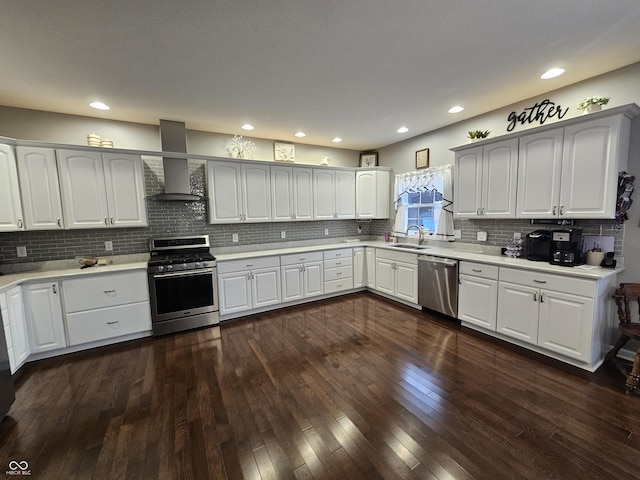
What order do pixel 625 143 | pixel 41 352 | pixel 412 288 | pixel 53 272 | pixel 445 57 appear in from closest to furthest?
1. pixel 445 57
2. pixel 625 143
3. pixel 41 352
4. pixel 53 272
5. pixel 412 288

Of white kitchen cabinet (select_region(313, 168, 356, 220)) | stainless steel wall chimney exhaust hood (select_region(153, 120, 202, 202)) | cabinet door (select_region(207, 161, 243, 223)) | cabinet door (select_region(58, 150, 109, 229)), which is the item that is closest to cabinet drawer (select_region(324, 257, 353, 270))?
white kitchen cabinet (select_region(313, 168, 356, 220))

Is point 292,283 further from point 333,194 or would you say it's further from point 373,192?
point 373,192

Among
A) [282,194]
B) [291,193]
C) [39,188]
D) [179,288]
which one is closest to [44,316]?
[179,288]

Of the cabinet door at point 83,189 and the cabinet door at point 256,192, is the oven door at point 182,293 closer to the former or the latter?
the cabinet door at point 83,189

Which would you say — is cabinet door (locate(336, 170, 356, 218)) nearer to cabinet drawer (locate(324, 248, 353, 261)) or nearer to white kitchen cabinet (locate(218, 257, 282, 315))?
cabinet drawer (locate(324, 248, 353, 261))

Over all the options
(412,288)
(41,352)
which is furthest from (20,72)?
(412,288)

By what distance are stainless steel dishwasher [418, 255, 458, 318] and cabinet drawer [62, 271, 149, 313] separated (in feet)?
11.8

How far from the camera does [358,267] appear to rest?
483cm

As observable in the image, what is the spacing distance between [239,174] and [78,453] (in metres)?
3.31

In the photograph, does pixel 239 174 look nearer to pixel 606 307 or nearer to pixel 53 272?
pixel 53 272

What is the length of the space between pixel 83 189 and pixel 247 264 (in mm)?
2093

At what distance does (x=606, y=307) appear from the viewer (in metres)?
2.51

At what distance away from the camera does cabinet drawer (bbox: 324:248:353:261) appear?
452 centimetres

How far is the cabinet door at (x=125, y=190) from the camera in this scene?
3258mm
